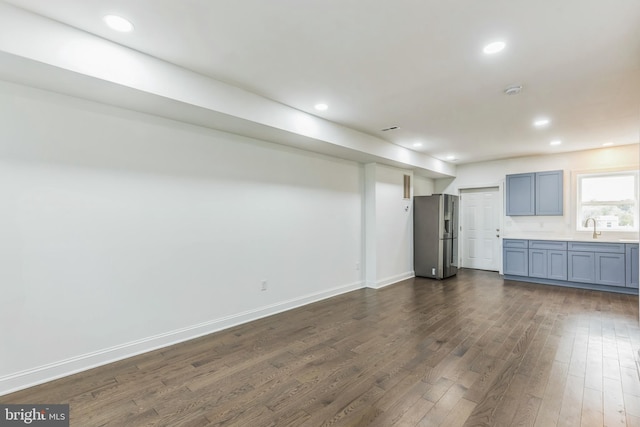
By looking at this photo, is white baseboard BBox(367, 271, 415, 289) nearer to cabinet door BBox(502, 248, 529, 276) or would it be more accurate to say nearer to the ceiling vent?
cabinet door BBox(502, 248, 529, 276)

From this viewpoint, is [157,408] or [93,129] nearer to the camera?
[157,408]

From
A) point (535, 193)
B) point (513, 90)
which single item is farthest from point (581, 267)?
point (513, 90)

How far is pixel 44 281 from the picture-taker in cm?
250

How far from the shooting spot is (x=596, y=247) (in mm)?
5328

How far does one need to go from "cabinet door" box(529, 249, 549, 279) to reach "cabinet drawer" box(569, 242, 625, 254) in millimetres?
465

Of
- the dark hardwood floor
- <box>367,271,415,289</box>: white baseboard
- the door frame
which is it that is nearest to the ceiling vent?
the dark hardwood floor

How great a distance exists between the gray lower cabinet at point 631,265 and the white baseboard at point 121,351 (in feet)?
18.8

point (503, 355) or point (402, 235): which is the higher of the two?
point (402, 235)

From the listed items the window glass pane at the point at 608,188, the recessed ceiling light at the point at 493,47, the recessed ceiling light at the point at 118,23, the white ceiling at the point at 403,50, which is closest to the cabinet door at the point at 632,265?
the window glass pane at the point at 608,188

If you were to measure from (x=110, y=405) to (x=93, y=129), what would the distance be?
2321mm

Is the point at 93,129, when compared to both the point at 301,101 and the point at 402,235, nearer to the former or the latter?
the point at 301,101

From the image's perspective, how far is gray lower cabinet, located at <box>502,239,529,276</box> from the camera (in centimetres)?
612

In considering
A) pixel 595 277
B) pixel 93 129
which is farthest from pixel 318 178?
pixel 595 277

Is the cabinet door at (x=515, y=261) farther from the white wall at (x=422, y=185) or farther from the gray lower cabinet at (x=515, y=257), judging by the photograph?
the white wall at (x=422, y=185)
